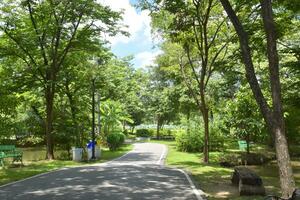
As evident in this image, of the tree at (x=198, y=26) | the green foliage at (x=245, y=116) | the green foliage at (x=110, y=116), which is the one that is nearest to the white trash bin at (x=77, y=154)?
the tree at (x=198, y=26)

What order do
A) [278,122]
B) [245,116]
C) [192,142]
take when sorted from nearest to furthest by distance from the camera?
[278,122] → [245,116] → [192,142]

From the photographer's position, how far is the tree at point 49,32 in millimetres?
22906

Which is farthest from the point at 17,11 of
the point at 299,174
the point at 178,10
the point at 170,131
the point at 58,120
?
the point at 170,131

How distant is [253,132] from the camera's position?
26.3m

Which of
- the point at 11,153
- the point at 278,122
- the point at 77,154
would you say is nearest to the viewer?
the point at 278,122

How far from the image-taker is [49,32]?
23.6 meters

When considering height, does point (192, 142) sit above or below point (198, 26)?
below

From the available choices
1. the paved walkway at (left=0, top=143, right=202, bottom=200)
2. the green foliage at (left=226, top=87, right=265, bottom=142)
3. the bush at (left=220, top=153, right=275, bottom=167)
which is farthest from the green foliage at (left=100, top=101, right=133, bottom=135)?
the paved walkway at (left=0, top=143, right=202, bottom=200)

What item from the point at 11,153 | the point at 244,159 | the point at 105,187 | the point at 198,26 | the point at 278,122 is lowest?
the point at 105,187

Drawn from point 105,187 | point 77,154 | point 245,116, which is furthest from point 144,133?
point 105,187

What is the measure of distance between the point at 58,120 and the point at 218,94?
21370 millimetres

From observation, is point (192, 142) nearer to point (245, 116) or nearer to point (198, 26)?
point (245, 116)

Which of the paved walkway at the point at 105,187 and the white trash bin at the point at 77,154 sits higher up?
the white trash bin at the point at 77,154

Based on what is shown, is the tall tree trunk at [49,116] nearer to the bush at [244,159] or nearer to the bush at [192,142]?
the bush at [244,159]
